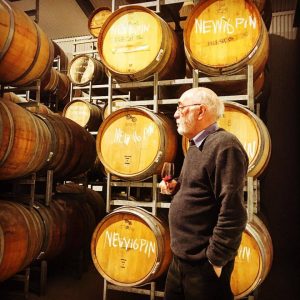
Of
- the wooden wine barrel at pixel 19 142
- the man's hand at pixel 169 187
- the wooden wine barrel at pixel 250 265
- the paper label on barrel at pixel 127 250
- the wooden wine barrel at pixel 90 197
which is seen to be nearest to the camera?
the man's hand at pixel 169 187

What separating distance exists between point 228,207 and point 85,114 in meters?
4.83

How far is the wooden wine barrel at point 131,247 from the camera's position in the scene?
3.10m

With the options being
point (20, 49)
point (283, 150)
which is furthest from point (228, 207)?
point (283, 150)

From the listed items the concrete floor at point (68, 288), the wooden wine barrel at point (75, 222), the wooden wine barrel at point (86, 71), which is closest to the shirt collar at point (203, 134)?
the concrete floor at point (68, 288)

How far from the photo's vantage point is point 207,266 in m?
1.96

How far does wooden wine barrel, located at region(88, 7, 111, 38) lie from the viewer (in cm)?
697

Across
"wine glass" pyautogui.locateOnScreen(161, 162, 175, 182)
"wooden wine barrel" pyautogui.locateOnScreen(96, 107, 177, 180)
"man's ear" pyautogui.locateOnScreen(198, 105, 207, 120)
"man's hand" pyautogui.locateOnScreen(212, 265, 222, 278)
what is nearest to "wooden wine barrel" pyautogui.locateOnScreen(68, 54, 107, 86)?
"wooden wine barrel" pyautogui.locateOnScreen(96, 107, 177, 180)

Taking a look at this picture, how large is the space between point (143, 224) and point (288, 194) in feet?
12.2

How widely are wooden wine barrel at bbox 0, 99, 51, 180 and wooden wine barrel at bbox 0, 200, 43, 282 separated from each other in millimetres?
392

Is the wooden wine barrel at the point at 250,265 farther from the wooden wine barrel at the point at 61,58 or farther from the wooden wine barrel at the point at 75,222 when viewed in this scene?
the wooden wine barrel at the point at 61,58

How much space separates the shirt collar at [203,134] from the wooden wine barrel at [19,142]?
2.00m

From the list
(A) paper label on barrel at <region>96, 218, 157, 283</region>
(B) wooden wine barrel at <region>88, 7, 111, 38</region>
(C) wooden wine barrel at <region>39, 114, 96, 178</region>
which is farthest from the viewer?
(B) wooden wine barrel at <region>88, 7, 111, 38</region>

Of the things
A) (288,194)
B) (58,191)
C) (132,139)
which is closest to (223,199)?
(132,139)

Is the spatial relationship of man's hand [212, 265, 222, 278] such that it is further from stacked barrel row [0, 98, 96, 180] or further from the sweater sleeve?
stacked barrel row [0, 98, 96, 180]
